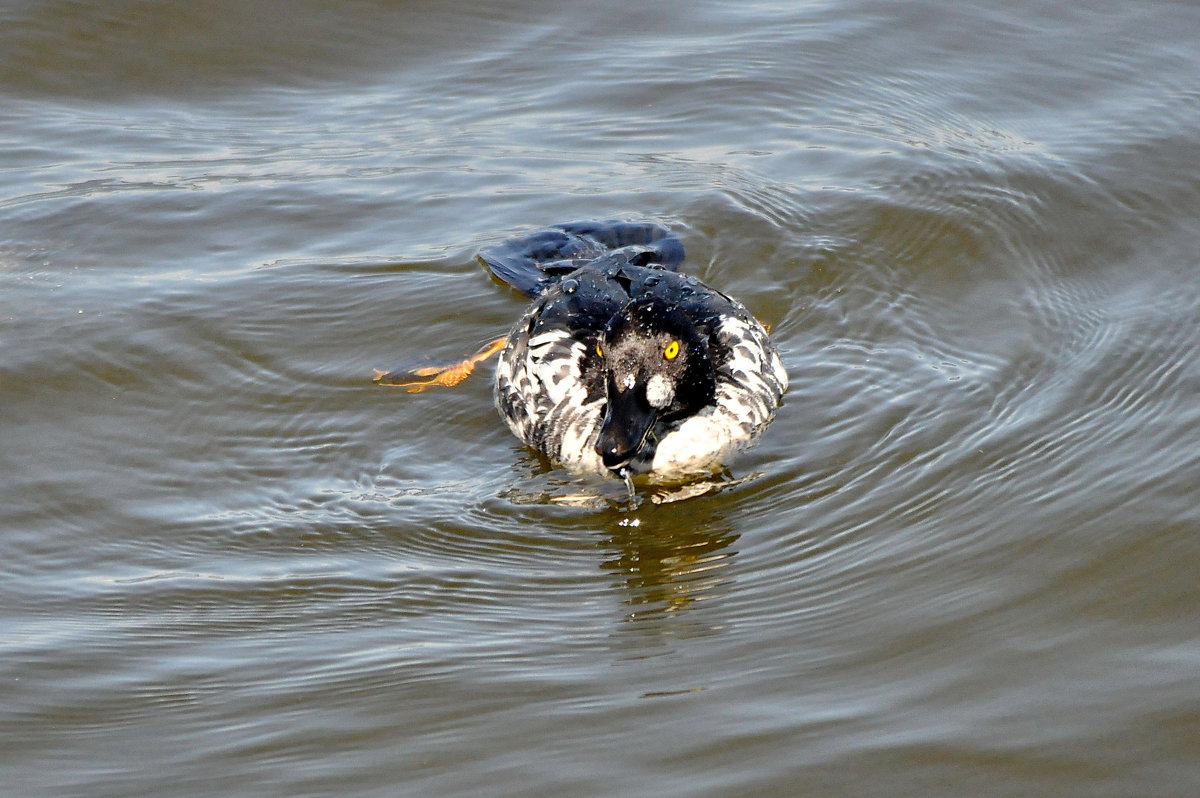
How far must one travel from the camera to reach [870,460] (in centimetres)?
684

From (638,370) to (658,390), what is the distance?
0.14m

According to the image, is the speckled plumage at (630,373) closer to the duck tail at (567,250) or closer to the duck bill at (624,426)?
the duck bill at (624,426)

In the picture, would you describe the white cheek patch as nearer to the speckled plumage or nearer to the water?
the speckled plumage

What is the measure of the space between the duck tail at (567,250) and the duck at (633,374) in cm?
38

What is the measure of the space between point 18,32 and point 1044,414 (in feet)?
28.7

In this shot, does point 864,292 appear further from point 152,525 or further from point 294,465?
point 152,525

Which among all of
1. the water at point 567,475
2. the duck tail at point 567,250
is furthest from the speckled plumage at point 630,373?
the duck tail at point 567,250

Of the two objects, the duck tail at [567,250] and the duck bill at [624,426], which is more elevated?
the duck tail at [567,250]

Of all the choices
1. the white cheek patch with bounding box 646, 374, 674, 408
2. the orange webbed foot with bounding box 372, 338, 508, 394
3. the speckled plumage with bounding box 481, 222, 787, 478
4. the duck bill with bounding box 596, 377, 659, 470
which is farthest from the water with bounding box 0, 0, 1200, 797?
the white cheek patch with bounding box 646, 374, 674, 408

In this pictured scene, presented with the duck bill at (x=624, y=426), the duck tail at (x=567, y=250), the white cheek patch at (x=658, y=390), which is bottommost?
the duck bill at (x=624, y=426)

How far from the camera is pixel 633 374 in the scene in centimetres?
686

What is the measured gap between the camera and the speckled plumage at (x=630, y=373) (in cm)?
720

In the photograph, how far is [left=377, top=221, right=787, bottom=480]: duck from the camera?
6883 millimetres

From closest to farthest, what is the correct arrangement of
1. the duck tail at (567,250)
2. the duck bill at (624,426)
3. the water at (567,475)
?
the water at (567,475) → the duck bill at (624,426) → the duck tail at (567,250)
